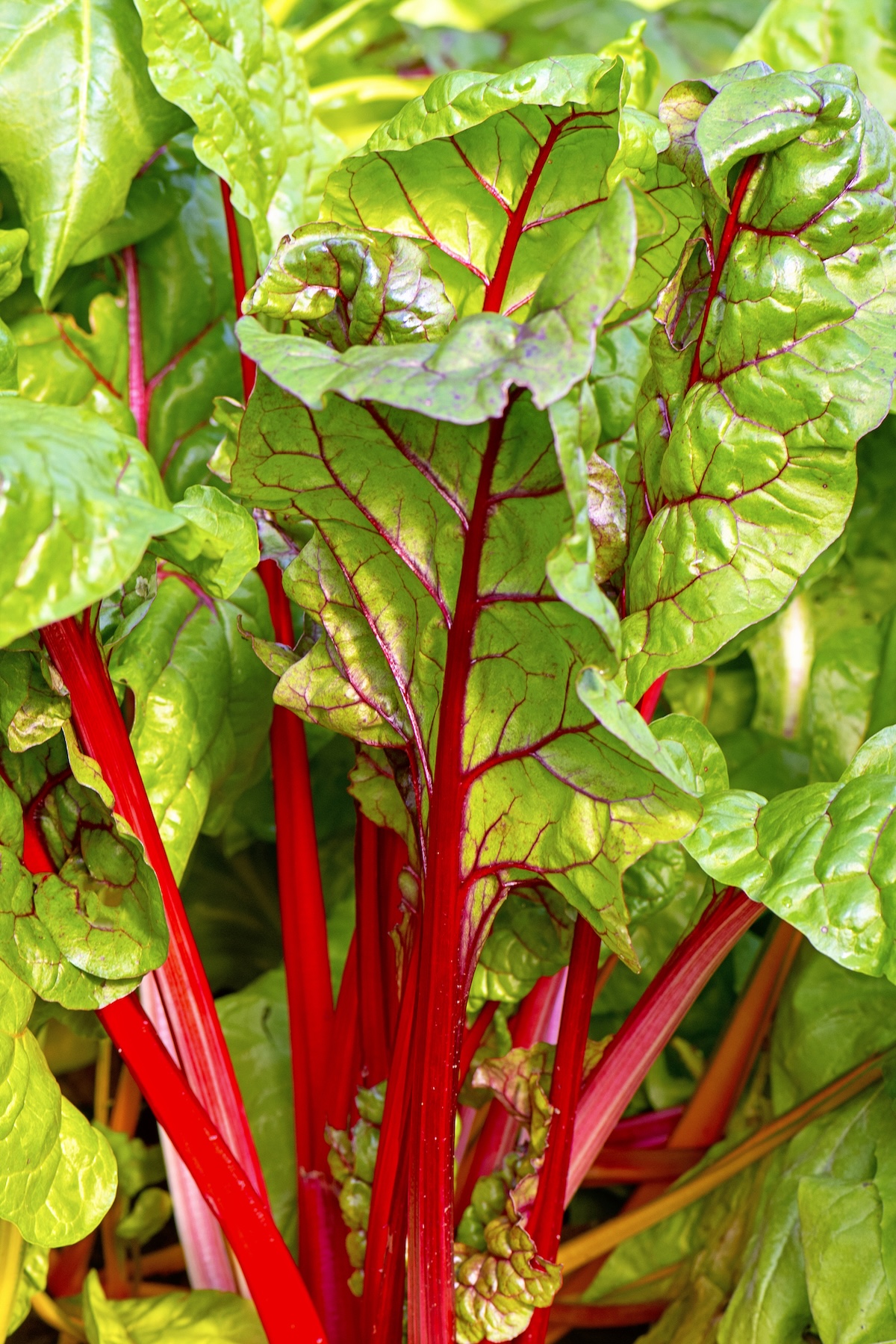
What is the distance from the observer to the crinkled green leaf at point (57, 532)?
40cm

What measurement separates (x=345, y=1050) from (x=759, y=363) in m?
0.48

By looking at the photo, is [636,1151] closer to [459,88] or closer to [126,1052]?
[126,1052]

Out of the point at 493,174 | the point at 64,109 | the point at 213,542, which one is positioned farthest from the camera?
the point at 64,109

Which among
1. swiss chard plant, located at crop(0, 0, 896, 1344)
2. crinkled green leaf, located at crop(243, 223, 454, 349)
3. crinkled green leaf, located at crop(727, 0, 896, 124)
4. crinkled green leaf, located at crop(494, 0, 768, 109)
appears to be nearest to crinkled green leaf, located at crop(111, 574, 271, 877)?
swiss chard plant, located at crop(0, 0, 896, 1344)

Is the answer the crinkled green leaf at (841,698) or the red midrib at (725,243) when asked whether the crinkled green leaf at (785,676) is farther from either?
the red midrib at (725,243)

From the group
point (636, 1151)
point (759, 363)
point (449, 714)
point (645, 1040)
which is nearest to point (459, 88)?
point (759, 363)

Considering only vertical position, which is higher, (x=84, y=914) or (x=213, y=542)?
(x=213, y=542)

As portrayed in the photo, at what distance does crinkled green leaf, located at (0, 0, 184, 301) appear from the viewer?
0.71 metres

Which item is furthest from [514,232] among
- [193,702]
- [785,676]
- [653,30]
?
[653,30]

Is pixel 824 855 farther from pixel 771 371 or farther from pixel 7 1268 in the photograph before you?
pixel 7 1268

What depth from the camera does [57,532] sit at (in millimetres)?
404

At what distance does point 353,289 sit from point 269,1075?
1.85 feet

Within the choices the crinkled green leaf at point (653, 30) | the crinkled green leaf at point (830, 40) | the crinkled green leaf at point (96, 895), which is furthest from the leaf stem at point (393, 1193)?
the crinkled green leaf at point (653, 30)

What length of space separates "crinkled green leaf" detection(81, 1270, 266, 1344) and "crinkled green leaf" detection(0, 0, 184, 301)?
0.65 meters
